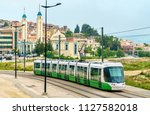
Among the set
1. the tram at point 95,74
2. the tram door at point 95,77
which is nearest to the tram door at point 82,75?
the tram at point 95,74

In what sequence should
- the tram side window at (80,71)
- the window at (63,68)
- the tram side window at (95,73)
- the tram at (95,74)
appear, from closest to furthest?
the tram at (95,74) → the tram side window at (95,73) → the tram side window at (80,71) → the window at (63,68)

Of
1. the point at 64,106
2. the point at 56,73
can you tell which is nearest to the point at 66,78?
the point at 56,73

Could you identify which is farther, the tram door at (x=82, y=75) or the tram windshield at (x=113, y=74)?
the tram door at (x=82, y=75)

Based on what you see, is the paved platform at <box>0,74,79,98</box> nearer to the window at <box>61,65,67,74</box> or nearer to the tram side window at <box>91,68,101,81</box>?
the tram side window at <box>91,68,101,81</box>

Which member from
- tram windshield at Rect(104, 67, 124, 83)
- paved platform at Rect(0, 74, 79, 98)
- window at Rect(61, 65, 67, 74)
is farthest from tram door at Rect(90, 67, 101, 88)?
window at Rect(61, 65, 67, 74)

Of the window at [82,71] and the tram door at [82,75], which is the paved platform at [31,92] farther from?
the window at [82,71]

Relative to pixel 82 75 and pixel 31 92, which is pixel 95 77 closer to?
pixel 82 75

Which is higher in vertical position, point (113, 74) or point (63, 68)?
point (113, 74)

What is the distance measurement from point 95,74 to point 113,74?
2.81m

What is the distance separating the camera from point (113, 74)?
137ft

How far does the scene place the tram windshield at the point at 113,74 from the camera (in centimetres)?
4144

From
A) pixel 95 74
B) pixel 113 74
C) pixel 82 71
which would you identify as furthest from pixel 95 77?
pixel 82 71

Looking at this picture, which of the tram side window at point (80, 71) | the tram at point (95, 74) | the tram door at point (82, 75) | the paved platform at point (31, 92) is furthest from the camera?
the tram side window at point (80, 71)

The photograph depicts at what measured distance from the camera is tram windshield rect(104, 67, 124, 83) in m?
41.4
